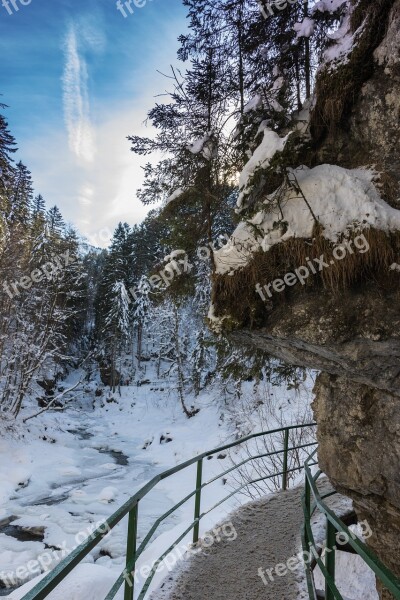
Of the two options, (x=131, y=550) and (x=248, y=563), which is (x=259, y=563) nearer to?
(x=248, y=563)

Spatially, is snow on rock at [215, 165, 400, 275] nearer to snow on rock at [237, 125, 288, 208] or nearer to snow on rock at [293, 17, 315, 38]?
snow on rock at [237, 125, 288, 208]

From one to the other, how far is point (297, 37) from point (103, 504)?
13072mm

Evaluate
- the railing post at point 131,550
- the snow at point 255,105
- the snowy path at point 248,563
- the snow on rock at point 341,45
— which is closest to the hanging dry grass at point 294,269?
the snow on rock at point 341,45

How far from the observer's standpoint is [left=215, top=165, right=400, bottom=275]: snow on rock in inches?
148

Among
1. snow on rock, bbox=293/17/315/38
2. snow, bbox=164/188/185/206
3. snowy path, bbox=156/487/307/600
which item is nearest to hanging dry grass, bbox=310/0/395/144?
snow on rock, bbox=293/17/315/38

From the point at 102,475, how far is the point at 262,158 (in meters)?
14.6

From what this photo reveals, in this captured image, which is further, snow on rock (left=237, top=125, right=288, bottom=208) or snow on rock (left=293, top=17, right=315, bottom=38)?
snow on rock (left=293, top=17, right=315, bottom=38)

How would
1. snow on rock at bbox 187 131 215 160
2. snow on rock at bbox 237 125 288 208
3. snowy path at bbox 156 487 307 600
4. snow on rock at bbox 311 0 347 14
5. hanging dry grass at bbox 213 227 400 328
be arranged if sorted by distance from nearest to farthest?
hanging dry grass at bbox 213 227 400 328 < snowy path at bbox 156 487 307 600 < snow on rock at bbox 237 125 288 208 < snow on rock at bbox 311 0 347 14 < snow on rock at bbox 187 131 215 160

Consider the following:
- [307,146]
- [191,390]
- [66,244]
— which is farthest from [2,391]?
[307,146]

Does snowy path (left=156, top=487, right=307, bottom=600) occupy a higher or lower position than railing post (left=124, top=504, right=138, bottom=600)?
lower

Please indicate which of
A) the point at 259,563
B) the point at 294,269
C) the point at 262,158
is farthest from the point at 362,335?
the point at 259,563

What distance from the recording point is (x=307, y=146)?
15.5 feet

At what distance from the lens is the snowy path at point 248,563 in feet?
13.9

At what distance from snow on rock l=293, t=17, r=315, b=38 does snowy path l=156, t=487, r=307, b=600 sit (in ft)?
23.3
